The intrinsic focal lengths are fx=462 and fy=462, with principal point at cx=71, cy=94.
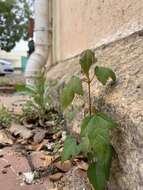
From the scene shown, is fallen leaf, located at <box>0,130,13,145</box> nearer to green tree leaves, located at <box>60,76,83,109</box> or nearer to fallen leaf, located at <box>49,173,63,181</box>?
fallen leaf, located at <box>49,173,63,181</box>

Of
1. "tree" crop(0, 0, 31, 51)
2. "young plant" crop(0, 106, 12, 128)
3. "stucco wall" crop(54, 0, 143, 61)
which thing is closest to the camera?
"stucco wall" crop(54, 0, 143, 61)

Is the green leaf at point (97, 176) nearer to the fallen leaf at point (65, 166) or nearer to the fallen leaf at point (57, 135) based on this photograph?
the fallen leaf at point (65, 166)

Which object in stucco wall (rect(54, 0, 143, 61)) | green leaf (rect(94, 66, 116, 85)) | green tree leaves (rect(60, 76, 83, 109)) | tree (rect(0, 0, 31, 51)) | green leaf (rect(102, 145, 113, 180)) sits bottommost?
green leaf (rect(102, 145, 113, 180))

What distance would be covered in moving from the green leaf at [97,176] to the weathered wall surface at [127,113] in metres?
0.06

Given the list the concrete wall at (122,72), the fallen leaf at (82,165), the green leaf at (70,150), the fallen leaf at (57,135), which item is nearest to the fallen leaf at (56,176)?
the fallen leaf at (82,165)

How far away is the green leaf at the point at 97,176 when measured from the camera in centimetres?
174

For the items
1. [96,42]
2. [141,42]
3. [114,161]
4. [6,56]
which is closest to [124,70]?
[141,42]

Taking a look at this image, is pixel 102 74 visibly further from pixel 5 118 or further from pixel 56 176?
pixel 5 118

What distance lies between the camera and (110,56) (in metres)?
2.63

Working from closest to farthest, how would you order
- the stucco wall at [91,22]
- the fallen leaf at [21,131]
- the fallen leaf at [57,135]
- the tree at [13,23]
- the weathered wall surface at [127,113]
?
1. the weathered wall surface at [127,113]
2. the stucco wall at [91,22]
3. the fallen leaf at [57,135]
4. the fallen leaf at [21,131]
5. the tree at [13,23]

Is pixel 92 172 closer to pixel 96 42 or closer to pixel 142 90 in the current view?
pixel 142 90

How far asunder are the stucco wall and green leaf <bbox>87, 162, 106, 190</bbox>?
3.46 feet

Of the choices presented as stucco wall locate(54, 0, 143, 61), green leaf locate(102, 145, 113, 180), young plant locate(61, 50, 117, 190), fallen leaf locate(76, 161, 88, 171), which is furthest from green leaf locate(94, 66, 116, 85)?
stucco wall locate(54, 0, 143, 61)

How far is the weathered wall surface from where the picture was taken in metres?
1.59
